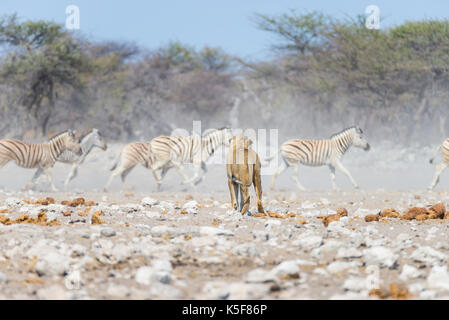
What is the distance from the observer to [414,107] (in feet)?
104

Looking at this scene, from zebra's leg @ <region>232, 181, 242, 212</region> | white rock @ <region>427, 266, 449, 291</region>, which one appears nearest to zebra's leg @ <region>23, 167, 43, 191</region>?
→ zebra's leg @ <region>232, 181, 242, 212</region>

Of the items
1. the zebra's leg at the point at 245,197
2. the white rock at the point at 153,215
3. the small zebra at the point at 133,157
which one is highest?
the small zebra at the point at 133,157

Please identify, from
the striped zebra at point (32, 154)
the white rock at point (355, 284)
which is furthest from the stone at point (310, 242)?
the striped zebra at point (32, 154)

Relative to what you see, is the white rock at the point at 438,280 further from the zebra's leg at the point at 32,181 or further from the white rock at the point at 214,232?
the zebra's leg at the point at 32,181

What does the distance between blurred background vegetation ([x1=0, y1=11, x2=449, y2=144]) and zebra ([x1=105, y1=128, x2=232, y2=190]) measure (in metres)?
14.6

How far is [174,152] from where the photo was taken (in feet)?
50.3

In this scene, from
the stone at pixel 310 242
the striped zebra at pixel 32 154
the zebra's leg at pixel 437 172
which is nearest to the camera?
the stone at pixel 310 242

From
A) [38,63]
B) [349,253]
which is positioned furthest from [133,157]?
[38,63]

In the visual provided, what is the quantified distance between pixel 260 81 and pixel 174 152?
2615cm

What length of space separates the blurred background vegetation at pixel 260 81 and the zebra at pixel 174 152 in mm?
14585

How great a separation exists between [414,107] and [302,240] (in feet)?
92.1

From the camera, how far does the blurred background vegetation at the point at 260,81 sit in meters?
29.4
